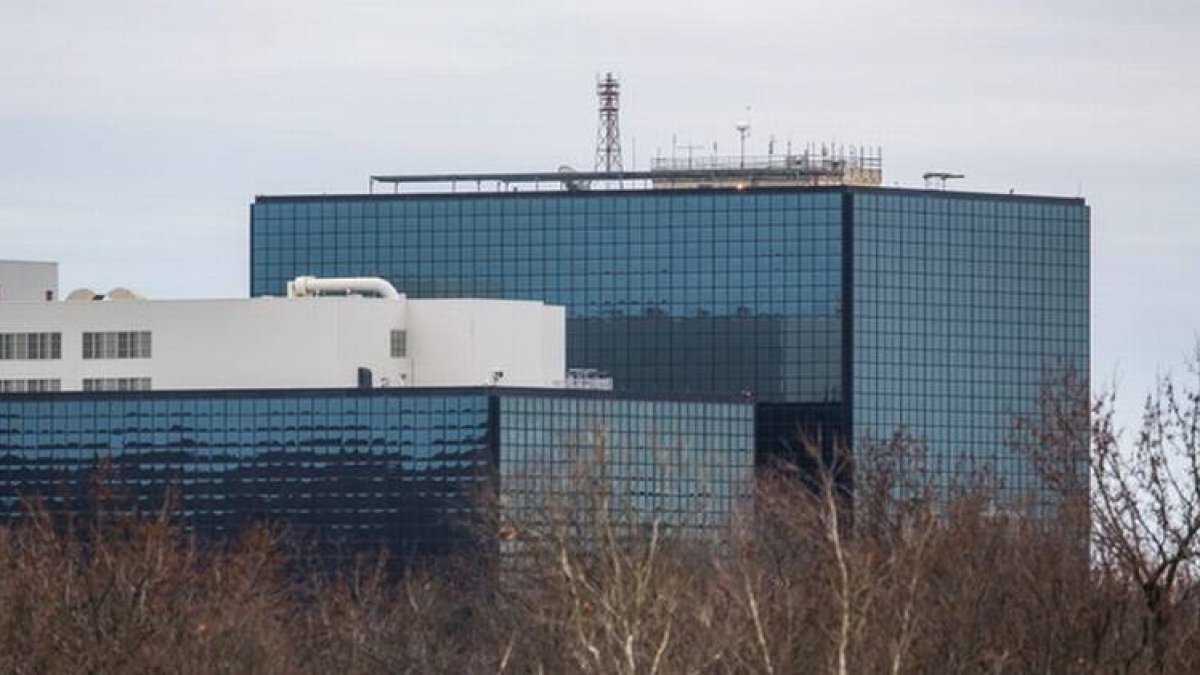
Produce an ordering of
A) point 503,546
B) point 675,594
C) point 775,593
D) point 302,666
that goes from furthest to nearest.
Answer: point 503,546 → point 302,666 → point 775,593 → point 675,594

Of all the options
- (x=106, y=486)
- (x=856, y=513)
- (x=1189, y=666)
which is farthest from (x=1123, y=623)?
(x=106, y=486)

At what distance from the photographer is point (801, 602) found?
106 meters

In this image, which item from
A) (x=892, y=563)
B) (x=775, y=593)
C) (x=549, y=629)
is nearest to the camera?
(x=892, y=563)

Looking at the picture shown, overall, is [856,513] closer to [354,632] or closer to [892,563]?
[354,632]

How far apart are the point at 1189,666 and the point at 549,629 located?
3169 cm

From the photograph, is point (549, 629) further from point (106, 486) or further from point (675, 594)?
point (106, 486)

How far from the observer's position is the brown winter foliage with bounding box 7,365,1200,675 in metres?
90.9

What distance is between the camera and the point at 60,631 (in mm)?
108000

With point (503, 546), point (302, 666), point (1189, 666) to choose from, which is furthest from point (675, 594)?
point (503, 546)

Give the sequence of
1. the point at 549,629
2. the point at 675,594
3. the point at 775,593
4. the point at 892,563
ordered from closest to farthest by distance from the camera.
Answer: the point at 892,563 → the point at 675,594 → the point at 775,593 → the point at 549,629

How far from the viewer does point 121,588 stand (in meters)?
112

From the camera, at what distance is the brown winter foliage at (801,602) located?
298 ft

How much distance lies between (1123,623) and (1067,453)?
16.2 meters

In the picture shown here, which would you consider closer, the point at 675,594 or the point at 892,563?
the point at 892,563
